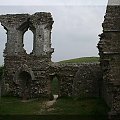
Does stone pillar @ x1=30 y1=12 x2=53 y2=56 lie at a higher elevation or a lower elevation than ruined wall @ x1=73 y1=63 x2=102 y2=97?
higher

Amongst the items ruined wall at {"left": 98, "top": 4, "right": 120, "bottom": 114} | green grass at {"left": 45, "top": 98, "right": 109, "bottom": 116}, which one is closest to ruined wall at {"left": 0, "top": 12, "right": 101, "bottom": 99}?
green grass at {"left": 45, "top": 98, "right": 109, "bottom": 116}

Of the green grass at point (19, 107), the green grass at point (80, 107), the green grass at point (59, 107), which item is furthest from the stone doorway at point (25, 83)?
the green grass at point (80, 107)

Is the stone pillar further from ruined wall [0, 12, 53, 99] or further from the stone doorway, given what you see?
the stone doorway

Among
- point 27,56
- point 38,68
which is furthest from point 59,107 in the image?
point 27,56

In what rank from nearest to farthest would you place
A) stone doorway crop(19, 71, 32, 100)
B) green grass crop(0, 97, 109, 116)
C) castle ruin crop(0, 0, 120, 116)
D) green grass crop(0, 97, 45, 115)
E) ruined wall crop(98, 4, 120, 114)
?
ruined wall crop(98, 4, 120, 114), green grass crop(0, 97, 109, 116), green grass crop(0, 97, 45, 115), castle ruin crop(0, 0, 120, 116), stone doorway crop(19, 71, 32, 100)

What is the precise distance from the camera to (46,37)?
90.5 ft

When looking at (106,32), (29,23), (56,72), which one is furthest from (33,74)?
(106,32)

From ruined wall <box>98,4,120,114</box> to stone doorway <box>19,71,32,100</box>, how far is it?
10909 millimetres

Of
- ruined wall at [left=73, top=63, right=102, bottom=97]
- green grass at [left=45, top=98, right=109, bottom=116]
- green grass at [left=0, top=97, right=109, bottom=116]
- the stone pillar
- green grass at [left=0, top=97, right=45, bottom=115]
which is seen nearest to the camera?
green grass at [left=45, top=98, right=109, bottom=116]

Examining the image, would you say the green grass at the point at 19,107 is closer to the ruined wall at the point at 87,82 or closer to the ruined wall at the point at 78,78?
the ruined wall at the point at 78,78

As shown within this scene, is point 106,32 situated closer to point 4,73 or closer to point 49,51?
point 49,51

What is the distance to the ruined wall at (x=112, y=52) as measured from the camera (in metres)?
16.2

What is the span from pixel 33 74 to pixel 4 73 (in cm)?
248

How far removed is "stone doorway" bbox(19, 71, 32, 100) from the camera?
2718cm
